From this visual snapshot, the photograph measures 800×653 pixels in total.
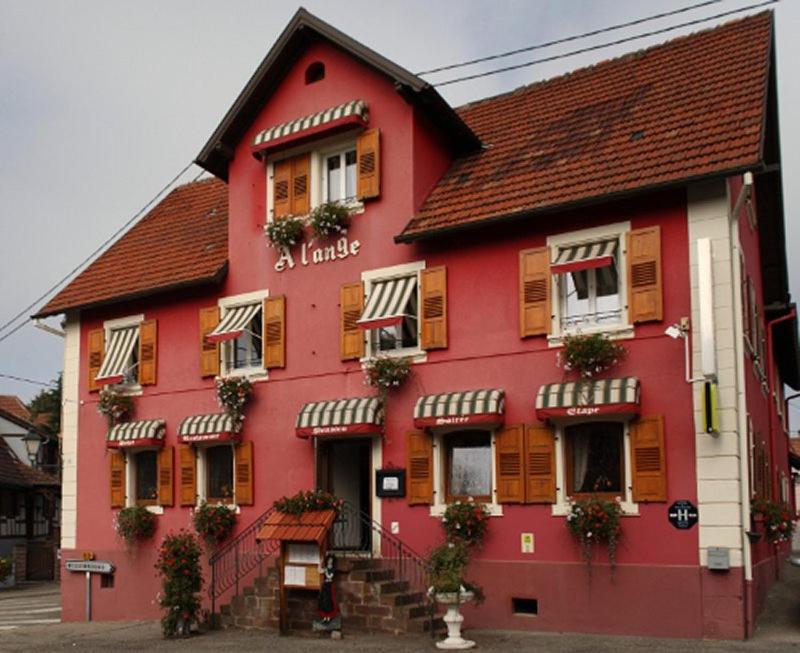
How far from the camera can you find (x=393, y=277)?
20.2m

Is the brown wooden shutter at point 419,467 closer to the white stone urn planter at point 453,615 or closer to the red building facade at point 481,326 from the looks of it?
the red building facade at point 481,326

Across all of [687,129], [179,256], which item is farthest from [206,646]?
[687,129]

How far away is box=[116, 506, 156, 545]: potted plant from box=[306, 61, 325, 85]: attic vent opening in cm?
929

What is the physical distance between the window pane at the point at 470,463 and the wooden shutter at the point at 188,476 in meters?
6.06

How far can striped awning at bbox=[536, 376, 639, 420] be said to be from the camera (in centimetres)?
1669

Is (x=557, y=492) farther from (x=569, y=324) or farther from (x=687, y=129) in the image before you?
(x=687, y=129)

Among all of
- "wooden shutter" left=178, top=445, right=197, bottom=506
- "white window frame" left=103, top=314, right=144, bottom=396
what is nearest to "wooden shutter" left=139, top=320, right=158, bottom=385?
"white window frame" left=103, top=314, right=144, bottom=396

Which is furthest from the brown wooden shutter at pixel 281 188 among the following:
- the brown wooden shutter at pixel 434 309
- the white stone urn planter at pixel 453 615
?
the white stone urn planter at pixel 453 615

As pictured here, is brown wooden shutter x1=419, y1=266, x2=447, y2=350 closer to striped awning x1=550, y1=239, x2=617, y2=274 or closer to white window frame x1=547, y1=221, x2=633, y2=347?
white window frame x1=547, y1=221, x2=633, y2=347

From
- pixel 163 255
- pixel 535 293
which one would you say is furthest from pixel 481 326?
pixel 163 255

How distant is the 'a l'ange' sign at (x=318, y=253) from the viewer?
20.8m

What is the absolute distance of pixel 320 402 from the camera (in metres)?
20.5

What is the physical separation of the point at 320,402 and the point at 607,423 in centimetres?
556

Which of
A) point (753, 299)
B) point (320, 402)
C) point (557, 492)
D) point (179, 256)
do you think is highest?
point (179, 256)
